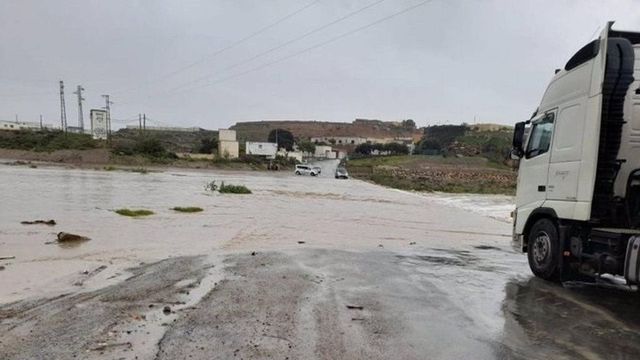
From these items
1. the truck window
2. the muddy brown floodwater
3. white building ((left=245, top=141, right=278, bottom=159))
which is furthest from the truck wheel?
white building ((left=245, top=141, right=278, bottom=159))

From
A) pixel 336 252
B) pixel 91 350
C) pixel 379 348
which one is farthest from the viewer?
pixel 336 252

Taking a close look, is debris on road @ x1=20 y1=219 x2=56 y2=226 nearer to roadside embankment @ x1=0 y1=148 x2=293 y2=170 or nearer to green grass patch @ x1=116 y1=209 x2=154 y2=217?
green grass patch @ x1=116 y1=209 x2=154 y2=217

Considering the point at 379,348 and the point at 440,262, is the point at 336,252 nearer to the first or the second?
the point at 440,262

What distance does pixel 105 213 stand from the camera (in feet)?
55.4

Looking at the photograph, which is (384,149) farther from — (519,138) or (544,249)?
(544,249)

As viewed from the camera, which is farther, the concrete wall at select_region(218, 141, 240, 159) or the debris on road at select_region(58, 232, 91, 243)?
the concrete wall at select_region(218, 141, 240, 159)

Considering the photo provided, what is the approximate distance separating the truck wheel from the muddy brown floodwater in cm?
28

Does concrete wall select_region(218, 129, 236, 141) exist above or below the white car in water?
above

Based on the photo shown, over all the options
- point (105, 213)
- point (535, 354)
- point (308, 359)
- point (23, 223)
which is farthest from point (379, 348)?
point (105, 213)

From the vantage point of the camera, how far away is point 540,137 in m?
9.30

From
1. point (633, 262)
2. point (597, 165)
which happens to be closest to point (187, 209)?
point (597, 165)

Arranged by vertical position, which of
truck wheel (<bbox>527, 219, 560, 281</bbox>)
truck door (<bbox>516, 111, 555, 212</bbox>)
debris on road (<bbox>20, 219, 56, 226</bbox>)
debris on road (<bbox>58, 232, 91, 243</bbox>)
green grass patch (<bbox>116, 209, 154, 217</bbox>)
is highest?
truck door (<bbox>516, 111, 555, 212</bbox>)

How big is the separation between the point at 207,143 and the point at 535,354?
111144mm

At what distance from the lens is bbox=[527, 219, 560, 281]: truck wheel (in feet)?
27.7
